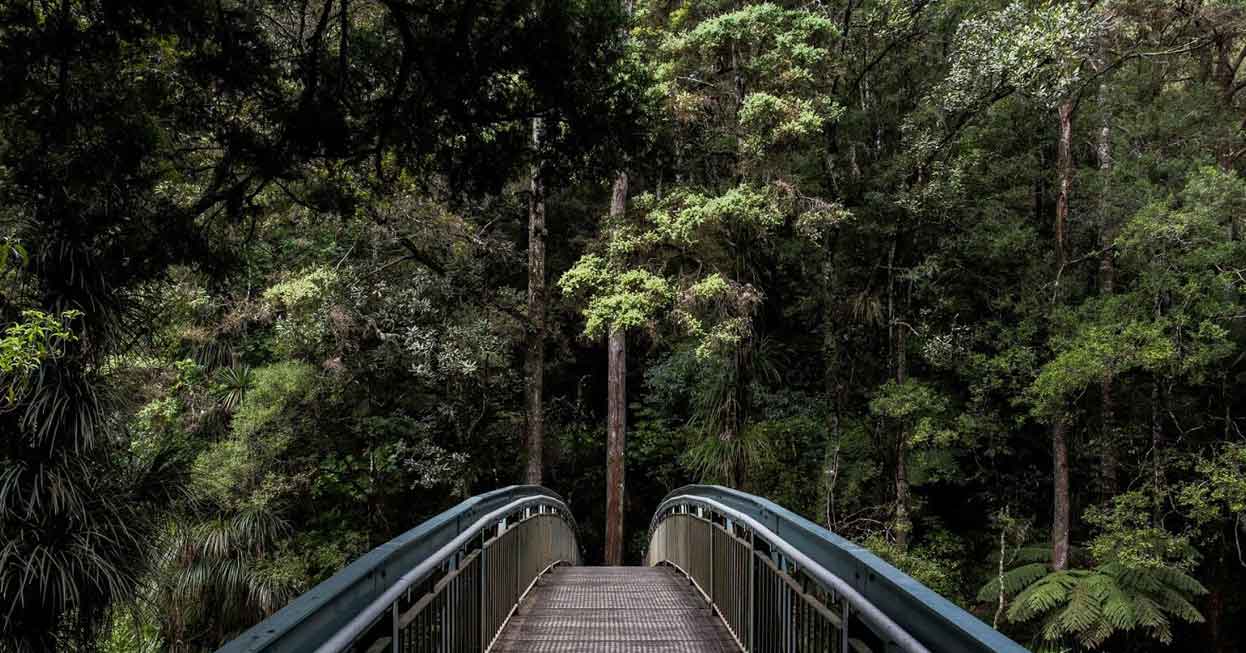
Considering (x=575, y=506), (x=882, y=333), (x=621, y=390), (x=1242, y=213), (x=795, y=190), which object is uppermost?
(x=795, y=190)

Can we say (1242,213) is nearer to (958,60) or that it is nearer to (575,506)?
(958,60)

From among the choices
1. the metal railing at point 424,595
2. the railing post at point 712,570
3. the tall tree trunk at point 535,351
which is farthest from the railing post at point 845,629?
the tall tree trunk at point 535,351

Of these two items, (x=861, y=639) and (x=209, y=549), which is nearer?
(x=861, y=639)

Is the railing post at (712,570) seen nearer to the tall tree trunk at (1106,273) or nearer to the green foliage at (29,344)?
the green foliage at (29,344)

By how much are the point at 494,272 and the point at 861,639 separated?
52.7 ft

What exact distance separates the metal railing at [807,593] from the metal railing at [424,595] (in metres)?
1.62

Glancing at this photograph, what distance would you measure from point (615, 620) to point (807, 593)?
118 inches

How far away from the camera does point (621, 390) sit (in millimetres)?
18391

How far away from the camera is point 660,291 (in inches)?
552

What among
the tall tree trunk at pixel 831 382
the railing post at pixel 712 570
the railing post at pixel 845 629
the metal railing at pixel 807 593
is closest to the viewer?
the metal railing at pixel 807 593

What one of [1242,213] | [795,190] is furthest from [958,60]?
[1242,213]

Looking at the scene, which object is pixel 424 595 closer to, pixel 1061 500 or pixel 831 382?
pixel 1061 500

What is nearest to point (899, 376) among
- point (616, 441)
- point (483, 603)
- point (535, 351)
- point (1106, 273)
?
point (1106, 273)

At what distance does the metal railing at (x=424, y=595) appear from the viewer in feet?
7.08
